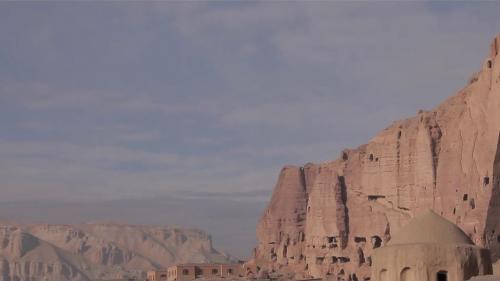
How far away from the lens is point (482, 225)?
7462 centimetres

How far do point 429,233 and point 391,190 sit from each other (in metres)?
52.0

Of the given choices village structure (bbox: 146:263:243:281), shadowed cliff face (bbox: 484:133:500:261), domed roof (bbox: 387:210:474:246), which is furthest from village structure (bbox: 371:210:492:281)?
village structure (bbox: 146:263:243:281)

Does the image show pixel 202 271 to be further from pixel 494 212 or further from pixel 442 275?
pixel 442 275

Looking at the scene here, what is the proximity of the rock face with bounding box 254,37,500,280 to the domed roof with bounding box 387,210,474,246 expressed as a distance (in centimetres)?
2847

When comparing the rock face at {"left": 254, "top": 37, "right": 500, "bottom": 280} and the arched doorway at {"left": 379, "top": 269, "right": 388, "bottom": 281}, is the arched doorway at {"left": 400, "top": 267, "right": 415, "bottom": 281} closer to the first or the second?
the arched doorway at {"left": 379, "top": 269, "right": 388, "bottom": 281}

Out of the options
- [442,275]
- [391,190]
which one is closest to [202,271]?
[391,190]

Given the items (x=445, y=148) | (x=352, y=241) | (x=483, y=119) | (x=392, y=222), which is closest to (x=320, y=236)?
(x=352, y=241)

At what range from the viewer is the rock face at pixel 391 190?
76438 mm

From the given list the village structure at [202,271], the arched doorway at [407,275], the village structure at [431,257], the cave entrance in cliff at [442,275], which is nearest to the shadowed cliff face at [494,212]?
the village structure at [431,257]

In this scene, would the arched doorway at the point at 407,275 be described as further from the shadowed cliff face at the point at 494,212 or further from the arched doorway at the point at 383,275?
the shadowed cliff face at the point at 494,212

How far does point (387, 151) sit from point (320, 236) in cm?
1647

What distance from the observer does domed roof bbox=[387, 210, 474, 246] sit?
1756 inches

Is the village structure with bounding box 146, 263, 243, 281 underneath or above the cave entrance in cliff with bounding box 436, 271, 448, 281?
above

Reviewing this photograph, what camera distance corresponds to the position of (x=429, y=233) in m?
44.8
